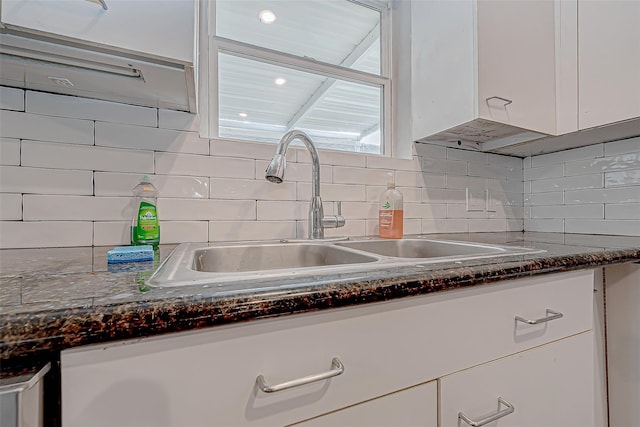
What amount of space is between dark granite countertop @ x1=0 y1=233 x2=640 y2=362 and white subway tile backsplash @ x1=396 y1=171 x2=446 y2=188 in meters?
0.83

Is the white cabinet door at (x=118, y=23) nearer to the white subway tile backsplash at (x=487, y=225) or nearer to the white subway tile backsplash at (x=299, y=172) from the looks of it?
the white subway tile backsplash at (x=299, y=172)

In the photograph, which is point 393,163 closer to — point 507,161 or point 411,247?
point 411,247

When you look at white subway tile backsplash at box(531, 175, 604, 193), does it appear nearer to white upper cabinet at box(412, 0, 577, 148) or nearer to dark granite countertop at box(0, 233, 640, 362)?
white upper cabinet at box(412, 0, 577, 148)

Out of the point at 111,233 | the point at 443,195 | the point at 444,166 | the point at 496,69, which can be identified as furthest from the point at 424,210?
the point at 111,233

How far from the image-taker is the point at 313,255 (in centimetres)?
102

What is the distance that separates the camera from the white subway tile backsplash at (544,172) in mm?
1565

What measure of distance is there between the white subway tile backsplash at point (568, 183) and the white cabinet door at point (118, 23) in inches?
68.4

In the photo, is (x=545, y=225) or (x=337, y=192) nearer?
(x=337, y=192)

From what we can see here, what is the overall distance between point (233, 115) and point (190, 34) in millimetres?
560

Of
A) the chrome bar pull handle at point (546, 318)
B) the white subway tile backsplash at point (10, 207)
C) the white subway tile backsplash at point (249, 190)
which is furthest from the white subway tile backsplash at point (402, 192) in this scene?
the white subway tile backsplash at point (10, 207)

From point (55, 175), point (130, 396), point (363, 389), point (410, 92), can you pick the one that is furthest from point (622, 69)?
point (55, 175)

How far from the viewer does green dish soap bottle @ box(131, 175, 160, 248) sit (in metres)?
Result: 0.89

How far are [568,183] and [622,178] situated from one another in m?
0.21

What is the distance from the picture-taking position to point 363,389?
47cm
